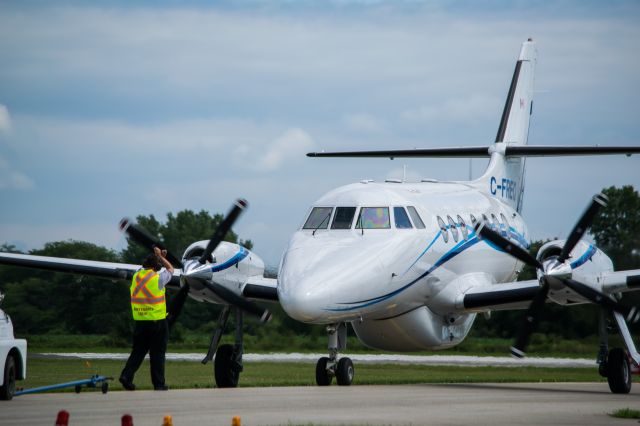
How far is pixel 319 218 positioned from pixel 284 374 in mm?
6097

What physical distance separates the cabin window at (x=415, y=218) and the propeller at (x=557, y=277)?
153 centimetres

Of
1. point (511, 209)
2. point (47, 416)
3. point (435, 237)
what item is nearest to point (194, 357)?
point (511, 209)

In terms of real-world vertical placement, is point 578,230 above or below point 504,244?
above

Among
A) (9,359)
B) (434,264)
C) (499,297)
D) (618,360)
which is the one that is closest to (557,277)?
(499,297)

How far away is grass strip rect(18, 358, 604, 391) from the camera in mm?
21125

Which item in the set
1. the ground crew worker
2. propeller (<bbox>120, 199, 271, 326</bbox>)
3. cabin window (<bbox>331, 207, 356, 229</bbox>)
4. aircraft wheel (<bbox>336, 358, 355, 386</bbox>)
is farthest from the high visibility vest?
Answer: cabin window (<bbox>331, 207, 356, 229</bbox>)

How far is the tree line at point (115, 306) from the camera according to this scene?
3706 cm

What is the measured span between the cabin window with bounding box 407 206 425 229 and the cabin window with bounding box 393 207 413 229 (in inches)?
7.6

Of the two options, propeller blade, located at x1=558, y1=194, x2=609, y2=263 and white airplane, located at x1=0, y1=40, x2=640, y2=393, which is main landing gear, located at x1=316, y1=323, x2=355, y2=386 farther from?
propeller blade, located at x1=558, y1=194, x2=609, y2=263

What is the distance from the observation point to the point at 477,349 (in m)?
39.8

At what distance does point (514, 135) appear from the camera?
102 ft

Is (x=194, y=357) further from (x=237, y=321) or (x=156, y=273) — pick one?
(x=156, y=273)

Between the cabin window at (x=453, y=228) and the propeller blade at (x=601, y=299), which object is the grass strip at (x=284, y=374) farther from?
the propeller blade at (x=601, y=299)

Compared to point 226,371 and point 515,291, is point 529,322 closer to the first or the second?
point 515,291
